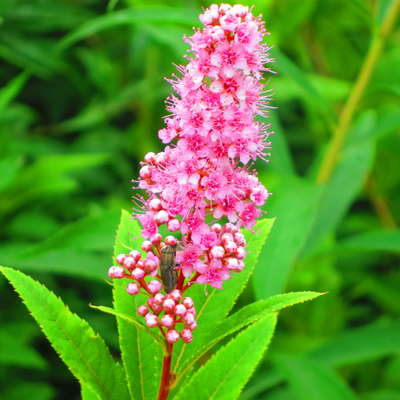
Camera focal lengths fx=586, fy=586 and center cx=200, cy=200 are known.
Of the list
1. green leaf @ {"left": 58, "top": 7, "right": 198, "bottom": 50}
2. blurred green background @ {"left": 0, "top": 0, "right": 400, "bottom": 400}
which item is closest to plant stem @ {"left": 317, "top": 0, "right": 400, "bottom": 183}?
blurred green background @ {"left": 0, "top": 0, "right": 400, "bottom": 400}

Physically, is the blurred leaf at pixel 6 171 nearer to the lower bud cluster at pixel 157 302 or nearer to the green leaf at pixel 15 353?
the green leaf at pixel 15 353

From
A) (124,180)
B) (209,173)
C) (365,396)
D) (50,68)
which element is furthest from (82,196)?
(209,173)

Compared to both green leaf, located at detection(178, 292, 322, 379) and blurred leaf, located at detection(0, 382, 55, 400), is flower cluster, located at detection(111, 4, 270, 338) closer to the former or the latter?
green leaf, located at detection(178, 292, 322, 379)

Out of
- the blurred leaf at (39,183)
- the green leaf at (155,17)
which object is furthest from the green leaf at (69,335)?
the blurred leaf at (39,183)

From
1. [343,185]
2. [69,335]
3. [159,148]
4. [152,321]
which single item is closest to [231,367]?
[152,321]

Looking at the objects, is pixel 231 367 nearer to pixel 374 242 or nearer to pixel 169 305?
pixel 169 305

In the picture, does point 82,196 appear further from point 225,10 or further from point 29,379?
point 225,10
